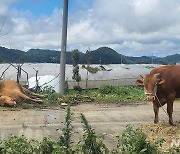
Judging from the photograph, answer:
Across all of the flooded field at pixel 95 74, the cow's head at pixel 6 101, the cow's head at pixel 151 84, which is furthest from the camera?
the flooded field at pixel 95 74

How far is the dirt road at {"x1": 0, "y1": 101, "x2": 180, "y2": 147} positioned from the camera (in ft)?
28.0

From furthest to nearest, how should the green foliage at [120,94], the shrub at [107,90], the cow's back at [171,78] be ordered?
the shrub at [107,90] < the green foliage at [120,94] < the cow's back at [171,78]

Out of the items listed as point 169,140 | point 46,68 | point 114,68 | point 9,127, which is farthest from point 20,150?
point 114,68

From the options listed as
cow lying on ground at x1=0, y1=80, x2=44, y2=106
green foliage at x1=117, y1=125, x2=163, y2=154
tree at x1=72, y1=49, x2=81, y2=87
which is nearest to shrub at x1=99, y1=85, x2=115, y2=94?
tree at x1=72, y1=49, x2=81, y2=87

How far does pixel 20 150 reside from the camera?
188 inches

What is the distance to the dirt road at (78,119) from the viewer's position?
28.0 feet

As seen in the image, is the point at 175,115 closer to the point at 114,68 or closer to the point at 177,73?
the point at 177,73

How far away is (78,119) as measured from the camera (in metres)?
10.3

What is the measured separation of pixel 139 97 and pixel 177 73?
604cm

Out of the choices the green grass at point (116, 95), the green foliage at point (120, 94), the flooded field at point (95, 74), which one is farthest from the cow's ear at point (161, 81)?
the flooded field at point (95, 74)

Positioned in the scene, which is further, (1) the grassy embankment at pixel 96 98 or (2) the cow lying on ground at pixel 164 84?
(1) the grassy embankment at pixel 96 98

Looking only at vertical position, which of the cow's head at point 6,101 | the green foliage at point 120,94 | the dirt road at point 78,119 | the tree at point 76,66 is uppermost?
the tree at point 76,66

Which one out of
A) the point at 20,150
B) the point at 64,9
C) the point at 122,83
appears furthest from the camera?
the point at 122,83

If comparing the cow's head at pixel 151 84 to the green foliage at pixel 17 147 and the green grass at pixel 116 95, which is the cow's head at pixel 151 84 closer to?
the green foliage at pixel 17 147
